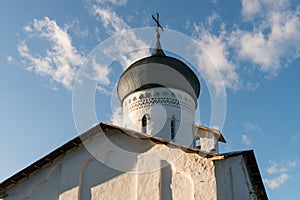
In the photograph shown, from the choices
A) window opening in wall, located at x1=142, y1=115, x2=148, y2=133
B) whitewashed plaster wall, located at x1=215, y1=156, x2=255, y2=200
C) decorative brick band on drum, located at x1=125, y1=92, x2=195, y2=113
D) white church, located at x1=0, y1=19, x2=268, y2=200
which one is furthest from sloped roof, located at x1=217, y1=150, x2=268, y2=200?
window opening in wall, located at x1=142, y1=115, x2=148, y2=133

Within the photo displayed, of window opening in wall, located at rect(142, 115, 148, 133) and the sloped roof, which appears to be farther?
window opening in wall, located at rect(142, 115, 148, 133)

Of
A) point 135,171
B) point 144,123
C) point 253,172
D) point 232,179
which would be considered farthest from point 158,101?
point 232,179

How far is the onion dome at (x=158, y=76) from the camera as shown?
663 inches

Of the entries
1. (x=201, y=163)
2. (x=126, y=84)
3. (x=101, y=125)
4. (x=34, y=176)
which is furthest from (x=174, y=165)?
(x=126, y=84)

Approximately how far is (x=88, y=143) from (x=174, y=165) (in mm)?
2826

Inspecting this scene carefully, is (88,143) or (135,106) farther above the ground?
(135,106)

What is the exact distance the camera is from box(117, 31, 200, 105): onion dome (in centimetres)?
1684

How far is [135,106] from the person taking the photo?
55.2 ft

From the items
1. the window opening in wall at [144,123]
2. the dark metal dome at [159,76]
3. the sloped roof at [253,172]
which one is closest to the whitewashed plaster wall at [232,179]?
the sloped roof at [253,172]

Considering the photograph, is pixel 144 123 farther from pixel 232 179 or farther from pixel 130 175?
pixel 232 179

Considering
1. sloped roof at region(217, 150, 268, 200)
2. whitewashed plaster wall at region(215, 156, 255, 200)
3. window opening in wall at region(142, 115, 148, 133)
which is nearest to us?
whitewashed plaster wall at region(215, 156, 255, 200)

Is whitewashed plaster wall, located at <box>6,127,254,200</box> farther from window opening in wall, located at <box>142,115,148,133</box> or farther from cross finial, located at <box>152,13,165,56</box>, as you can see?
cross finial, located at <box>152,13,165,56</box>

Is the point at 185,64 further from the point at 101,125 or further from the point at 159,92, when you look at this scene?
the point at 101,125

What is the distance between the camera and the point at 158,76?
55.4 ft
